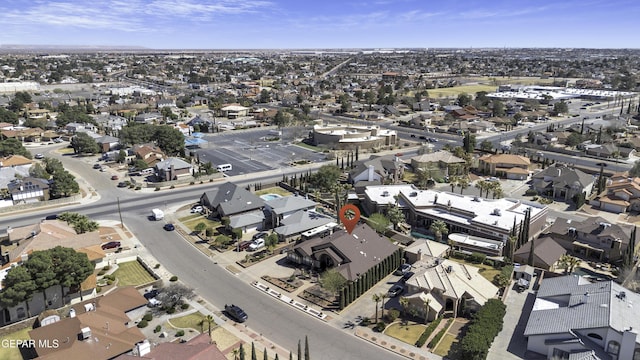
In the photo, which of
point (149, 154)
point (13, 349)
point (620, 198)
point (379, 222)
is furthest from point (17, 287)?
point (620, 198)

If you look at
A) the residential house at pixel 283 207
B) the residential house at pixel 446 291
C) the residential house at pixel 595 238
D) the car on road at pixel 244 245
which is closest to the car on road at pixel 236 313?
the car on road at pixel 244 245

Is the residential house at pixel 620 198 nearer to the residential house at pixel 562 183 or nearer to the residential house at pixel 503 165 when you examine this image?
the residential house at pixel 562 183

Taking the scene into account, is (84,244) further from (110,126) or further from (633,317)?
(110,126)

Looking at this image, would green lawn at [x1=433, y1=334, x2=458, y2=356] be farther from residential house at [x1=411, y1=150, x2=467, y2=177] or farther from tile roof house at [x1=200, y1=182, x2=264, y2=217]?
residential house at [x1=411, y1=150, x2=467, y2=177]

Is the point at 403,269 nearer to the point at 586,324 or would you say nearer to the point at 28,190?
the point at 586,324

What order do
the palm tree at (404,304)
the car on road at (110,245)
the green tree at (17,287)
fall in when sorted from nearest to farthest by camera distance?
the green tree at (17,287) < the palm tree at (404,304) < the car on road at (110,245)
